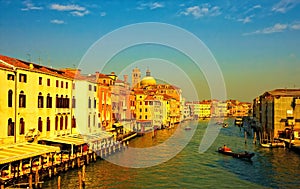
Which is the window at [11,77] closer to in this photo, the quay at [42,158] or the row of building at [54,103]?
the row of building at [54,103]

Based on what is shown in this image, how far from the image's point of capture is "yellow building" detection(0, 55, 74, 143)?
16.9 meters

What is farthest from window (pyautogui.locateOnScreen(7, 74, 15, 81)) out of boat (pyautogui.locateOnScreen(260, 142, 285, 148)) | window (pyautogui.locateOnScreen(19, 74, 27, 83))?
boat (pyautogui.locateOnScreen(260, 142, 285, 148))

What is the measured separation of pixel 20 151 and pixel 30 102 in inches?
150

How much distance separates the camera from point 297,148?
2734 centimetres

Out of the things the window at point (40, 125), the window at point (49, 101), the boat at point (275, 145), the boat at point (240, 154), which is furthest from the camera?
the boat at point (275, 145)

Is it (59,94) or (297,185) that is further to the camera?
(59,94)

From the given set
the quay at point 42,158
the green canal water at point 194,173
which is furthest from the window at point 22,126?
the green canal water at point 194,173

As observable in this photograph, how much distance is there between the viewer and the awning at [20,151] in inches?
564

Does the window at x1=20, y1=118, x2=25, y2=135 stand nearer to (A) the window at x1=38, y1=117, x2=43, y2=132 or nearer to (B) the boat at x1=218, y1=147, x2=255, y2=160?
(A) the window at x1=38, y1=117, x2=43, y2=132

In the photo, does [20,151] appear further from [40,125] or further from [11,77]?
[40,125]

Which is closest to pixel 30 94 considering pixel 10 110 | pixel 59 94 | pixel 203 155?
pixel 10 110

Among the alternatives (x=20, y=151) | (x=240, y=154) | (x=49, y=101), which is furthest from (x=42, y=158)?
(x=240, y=154)

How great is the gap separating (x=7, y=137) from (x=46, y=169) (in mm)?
2375

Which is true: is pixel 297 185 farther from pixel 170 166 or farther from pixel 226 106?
pixel 226 106
